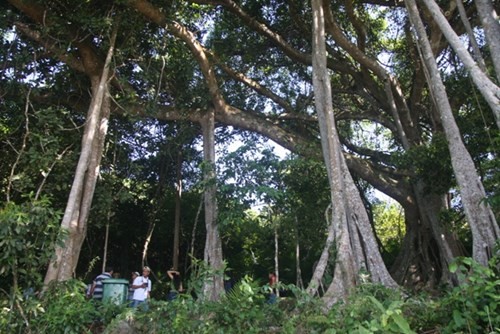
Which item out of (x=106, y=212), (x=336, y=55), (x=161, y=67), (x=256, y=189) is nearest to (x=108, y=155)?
(x=106, y=212)

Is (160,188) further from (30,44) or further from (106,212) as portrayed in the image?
(30,44)

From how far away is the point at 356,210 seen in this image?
6902 mm

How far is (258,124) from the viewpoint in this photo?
31.5 ft

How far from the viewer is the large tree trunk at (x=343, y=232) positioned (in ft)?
20.4

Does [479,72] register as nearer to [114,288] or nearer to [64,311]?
[64,311]

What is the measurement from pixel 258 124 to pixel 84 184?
146 inches

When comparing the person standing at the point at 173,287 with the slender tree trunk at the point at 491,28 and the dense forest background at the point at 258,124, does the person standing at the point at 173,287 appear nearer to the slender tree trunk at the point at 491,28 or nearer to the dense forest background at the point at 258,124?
the dense forest background at the point at 258,124

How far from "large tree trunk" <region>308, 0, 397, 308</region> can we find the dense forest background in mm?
23

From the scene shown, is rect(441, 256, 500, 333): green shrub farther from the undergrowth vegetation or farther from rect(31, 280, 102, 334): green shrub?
rect(31, 280, 102, 334): green shrub

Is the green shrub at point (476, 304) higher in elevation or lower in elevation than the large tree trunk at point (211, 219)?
lower

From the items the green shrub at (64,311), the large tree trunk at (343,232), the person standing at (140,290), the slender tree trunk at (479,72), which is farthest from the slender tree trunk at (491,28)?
the person standing at (140,290)

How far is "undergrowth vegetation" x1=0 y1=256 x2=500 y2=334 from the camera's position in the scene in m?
3.33

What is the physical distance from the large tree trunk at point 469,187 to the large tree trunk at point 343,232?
136 cm

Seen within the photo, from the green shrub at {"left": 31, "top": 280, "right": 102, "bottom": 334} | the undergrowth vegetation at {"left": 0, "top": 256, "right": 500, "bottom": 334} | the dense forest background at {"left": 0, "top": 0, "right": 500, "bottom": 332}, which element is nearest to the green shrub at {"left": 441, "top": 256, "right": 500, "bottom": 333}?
the undergrowth vegetation at {"left": 0, "top": 256, "right": 500, "bottom": 334}
